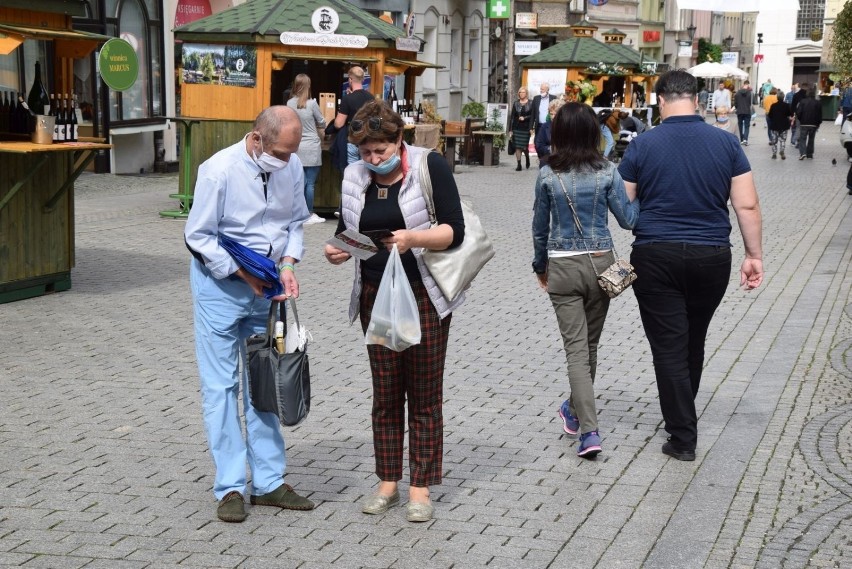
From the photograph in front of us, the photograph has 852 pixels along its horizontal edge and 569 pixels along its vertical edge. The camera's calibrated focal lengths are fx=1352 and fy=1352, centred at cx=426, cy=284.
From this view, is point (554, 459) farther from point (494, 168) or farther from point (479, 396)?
point (494, 168)

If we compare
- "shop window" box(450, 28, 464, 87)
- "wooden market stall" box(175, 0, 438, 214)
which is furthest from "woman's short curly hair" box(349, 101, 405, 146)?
"shop window" box(450, 28, 464, 87)

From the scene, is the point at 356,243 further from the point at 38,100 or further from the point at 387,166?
the point at 38,100

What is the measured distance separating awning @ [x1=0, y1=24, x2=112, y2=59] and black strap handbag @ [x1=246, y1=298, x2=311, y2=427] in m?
4.89

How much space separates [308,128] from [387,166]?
10.5 meters

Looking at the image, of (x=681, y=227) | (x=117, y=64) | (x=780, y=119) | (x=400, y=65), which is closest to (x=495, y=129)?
(x=780, y=119)

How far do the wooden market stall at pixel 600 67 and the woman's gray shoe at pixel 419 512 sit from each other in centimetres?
2557

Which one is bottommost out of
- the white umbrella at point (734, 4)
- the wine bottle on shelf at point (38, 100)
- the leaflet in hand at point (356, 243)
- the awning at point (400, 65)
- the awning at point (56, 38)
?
the leaflet in hand at point (356, 243)

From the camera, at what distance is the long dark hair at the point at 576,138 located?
6.37 meters

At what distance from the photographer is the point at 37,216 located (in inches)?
420

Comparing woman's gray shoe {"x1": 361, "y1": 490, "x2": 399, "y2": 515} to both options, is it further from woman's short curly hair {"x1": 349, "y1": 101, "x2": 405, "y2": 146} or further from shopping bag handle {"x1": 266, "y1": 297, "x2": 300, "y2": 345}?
woman's short curly hair {"x1": 349, "y1": 101, "x2": 405, "y2": 146}

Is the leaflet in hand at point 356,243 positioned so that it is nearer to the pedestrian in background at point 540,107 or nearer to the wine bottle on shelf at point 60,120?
the wine bottle on shelf at point 60,120

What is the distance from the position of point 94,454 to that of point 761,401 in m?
3.71

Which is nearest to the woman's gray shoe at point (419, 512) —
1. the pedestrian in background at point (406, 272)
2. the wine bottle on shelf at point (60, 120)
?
the pedestrian in background at point (406, 272)

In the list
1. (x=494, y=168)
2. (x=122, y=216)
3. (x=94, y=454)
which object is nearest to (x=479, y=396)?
(x=94, y=454)
